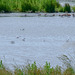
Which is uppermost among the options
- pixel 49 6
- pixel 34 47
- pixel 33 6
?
pixel 34 47

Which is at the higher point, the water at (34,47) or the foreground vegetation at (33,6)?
the water at (34,47)

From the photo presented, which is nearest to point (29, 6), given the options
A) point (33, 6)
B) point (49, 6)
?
point (33, 6)

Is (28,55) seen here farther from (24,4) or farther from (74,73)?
(24,4)

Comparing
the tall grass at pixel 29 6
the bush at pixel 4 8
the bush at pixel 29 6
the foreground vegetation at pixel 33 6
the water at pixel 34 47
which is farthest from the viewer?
the bush at pixel 29 6

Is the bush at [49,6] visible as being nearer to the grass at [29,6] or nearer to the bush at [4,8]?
the grass at [29,6]

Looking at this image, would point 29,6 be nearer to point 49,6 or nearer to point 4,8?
point 49,6

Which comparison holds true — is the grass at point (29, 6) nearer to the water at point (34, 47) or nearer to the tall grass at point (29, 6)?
the tall grass at point (29, 6)

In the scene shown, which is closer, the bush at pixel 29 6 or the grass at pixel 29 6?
the grass at pixel 29 6

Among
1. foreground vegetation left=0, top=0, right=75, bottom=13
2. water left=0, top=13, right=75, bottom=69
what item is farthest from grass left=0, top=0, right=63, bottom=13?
water left=0, top=13, right=75, bottom=69

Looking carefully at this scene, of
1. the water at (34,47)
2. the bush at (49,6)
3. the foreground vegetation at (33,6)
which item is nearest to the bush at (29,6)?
the foreground vegetation at (33,6)

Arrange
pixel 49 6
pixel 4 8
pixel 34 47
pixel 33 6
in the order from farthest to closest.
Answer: pixel 33 6 < pixel 49 6 < pixel 4 8 < pixel 34 47

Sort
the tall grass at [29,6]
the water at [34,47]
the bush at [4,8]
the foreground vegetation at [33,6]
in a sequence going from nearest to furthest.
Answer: the water at [34,47]
the bush at [4,8]
the foreground vegetation at [33,6]
the tall grass at [29,6]

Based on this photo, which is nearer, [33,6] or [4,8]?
[4,8]

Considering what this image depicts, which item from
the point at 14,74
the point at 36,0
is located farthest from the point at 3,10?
the point at 14,74
